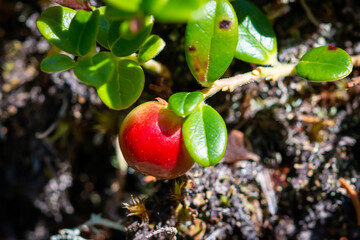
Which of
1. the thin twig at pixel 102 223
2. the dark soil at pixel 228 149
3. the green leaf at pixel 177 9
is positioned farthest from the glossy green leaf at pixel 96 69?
the thin twig at pixel 102 223

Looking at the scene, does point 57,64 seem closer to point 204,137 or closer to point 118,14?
point 118,14

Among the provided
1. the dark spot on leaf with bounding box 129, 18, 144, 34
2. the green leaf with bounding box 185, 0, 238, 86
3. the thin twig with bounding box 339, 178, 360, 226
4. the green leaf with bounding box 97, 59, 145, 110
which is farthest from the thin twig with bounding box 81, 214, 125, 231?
the dark spot on leaf with bounding box 129, 18, 144, 34

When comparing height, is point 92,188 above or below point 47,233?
above

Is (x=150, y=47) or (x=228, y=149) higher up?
(x=150, y=47)

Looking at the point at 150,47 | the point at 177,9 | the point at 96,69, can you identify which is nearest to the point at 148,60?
the point at 150,47

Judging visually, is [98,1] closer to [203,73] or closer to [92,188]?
[203,73]

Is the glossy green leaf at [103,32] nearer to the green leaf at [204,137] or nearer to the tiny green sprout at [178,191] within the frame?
the green leaf at [204,137]

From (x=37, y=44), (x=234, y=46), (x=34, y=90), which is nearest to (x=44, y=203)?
(x=34, y=90)
